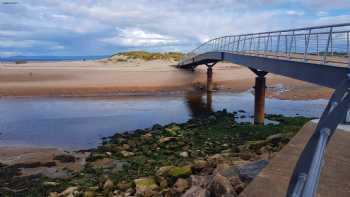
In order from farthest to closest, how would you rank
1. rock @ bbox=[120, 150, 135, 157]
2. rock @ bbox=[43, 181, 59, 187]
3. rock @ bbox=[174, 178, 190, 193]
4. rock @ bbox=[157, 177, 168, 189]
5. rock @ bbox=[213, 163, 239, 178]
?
rock @ bbox=[120, 150, 135, 157] < rock @ bbox=[43, 181, 59, 187] < rock @ bbox=[157, 177, 168, 189] < rock @ bbox=[174, 178, 190, 193] < rock @ bbox=[213, 163, 239, 178]

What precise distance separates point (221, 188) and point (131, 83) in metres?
38.4

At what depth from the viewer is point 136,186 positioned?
421 inches

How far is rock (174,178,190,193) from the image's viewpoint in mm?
9626

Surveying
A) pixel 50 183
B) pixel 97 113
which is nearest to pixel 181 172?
pixel 50 183

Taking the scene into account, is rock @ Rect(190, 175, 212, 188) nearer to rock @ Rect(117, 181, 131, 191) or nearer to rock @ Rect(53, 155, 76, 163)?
rock @ Rect(117, 181, 131, 191)

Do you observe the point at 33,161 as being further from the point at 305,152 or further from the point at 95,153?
the point at 305,152

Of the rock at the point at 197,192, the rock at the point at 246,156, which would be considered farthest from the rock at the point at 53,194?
the rock at the point at 246,156

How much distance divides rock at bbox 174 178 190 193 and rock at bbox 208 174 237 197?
4.98 feet

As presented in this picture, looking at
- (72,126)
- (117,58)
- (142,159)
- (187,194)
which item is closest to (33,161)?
(142,159)

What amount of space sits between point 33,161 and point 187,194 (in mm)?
9476

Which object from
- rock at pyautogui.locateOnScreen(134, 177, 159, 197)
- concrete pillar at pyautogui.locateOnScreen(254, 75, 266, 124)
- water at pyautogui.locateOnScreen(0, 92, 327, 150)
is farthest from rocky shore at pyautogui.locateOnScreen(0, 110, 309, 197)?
water at pyautogui.locateOnScreen(0, 92, 327, 150)

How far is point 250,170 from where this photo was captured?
8.92m

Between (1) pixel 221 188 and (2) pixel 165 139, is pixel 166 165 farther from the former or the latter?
(1) pixel 221 188

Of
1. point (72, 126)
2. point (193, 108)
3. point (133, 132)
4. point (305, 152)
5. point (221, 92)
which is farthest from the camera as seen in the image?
point (221, 92)
